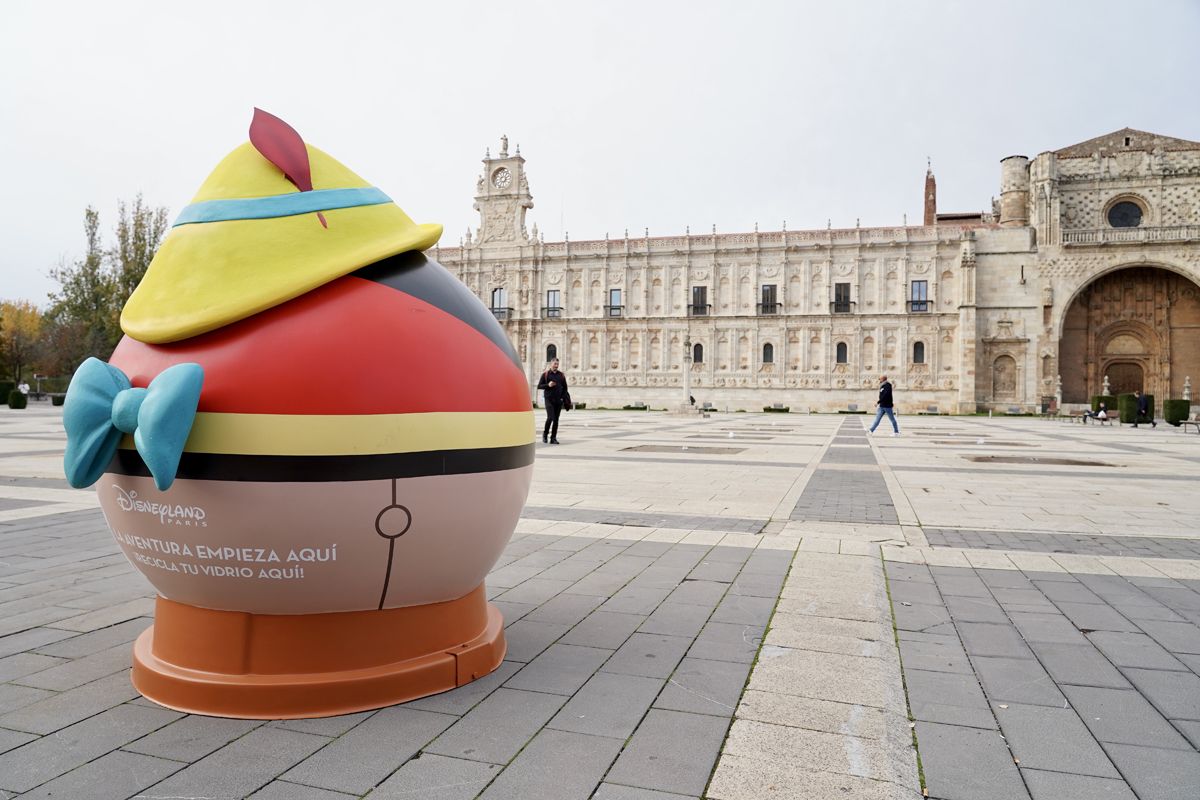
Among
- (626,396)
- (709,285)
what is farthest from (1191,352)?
(626,396)

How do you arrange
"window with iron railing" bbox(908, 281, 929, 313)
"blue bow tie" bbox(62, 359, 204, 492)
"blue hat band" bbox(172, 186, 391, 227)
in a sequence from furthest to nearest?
"window with iron railing" bbox(908, 281, 929, 313), "blue hat band" bbox(172, 186, 391, 227), "blue bow tie" bbox(62, 359, 204, 492)

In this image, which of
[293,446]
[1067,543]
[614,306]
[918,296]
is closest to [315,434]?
[293,446]

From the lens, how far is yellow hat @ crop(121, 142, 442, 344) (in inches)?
121

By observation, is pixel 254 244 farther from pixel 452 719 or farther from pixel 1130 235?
pixel 1130 235

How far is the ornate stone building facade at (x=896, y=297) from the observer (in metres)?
Answer: 48.3

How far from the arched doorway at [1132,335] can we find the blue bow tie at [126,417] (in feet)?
185

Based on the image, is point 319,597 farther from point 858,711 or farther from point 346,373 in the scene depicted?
point 858,711

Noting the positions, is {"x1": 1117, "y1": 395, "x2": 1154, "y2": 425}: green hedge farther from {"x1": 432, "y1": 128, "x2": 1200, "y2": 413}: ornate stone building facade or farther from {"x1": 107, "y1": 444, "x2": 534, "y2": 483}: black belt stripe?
{"x1": 107, "y1": 444, "x2": 534, "y2": 483}: black belt stripe

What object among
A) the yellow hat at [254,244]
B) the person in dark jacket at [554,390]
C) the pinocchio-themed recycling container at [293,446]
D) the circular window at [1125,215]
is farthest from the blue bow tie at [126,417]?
the circular window at [1125,215]

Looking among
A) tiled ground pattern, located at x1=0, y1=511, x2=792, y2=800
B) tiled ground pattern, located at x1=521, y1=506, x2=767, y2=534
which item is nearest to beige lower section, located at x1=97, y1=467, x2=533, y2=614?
tiled ground pattern, located at x1=0, y1=511, x2=792, y2=800

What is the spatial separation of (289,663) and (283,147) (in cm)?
224

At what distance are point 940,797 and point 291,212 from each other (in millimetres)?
3348

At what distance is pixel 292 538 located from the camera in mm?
3004

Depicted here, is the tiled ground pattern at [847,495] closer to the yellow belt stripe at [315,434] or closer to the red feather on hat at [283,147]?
the yellow belt stripe at [315,434]
